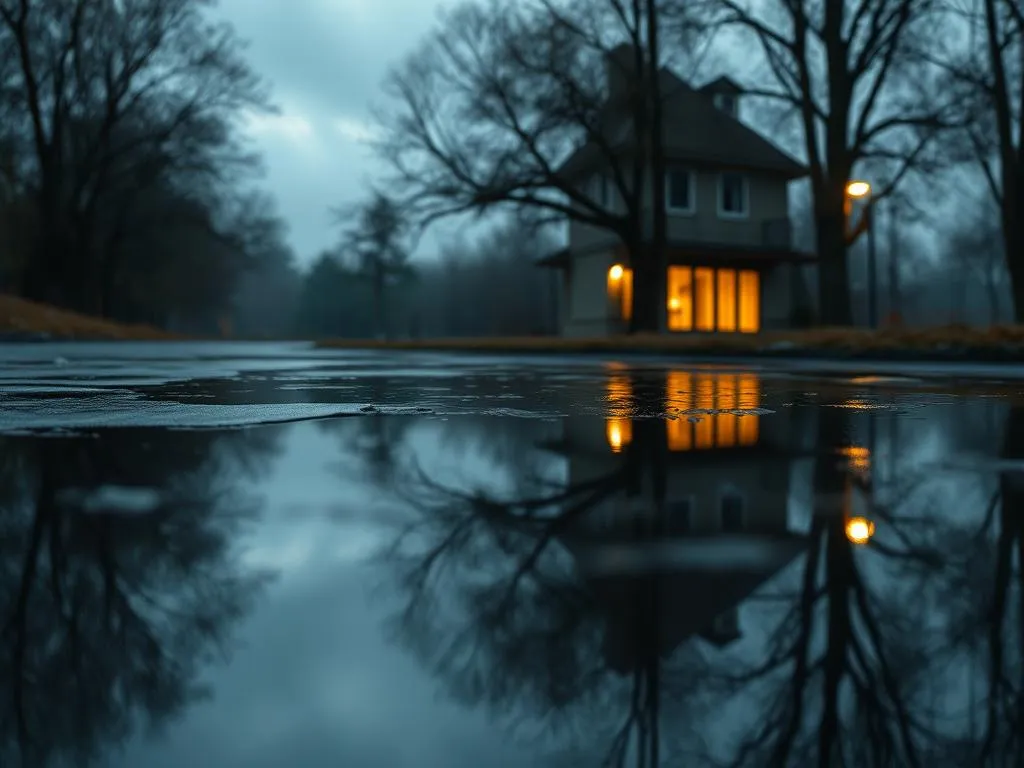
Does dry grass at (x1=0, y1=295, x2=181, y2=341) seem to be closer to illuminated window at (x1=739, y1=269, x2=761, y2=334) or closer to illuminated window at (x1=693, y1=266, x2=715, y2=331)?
illuminated window at (x1=693, y1=266, x2=715, y2=331)

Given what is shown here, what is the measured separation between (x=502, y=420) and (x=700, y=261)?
27.9 meters

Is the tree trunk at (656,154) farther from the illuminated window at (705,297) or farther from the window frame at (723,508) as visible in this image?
the window frame at (723,508)

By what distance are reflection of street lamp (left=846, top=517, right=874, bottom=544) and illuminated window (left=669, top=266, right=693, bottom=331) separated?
29.4 meters

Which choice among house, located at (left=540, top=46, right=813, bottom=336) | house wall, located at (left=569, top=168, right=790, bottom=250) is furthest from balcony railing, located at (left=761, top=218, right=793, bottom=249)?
house wall, located at (left=569, top=168, right=790, bottom=250)

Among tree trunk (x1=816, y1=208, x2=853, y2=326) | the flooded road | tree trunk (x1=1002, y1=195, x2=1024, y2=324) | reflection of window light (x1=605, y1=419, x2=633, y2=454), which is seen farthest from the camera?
tree trunk (x1=816, y1=208, x2=853, y2=326)

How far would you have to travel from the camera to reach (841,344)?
52.1 ft

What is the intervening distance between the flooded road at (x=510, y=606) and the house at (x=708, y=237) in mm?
27808

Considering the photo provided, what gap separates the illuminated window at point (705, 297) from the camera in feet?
106

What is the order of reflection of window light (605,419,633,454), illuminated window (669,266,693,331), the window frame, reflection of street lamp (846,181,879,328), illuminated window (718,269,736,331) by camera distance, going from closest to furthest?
the window frame, reflection of window light (605,419,633,454), reflection of street lamp (846,181,879,328), illuminated window (669,266,693,331), illuminated window (718,269,736,331)

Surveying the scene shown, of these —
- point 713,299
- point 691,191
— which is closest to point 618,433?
point 713,299

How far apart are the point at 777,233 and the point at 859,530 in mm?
31702

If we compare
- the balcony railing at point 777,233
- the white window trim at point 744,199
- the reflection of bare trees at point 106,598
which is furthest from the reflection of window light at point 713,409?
the white window trim at point 744,199

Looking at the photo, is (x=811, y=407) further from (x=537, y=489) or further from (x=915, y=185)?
(x=915, y=185)

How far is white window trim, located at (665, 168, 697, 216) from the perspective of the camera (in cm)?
3212
